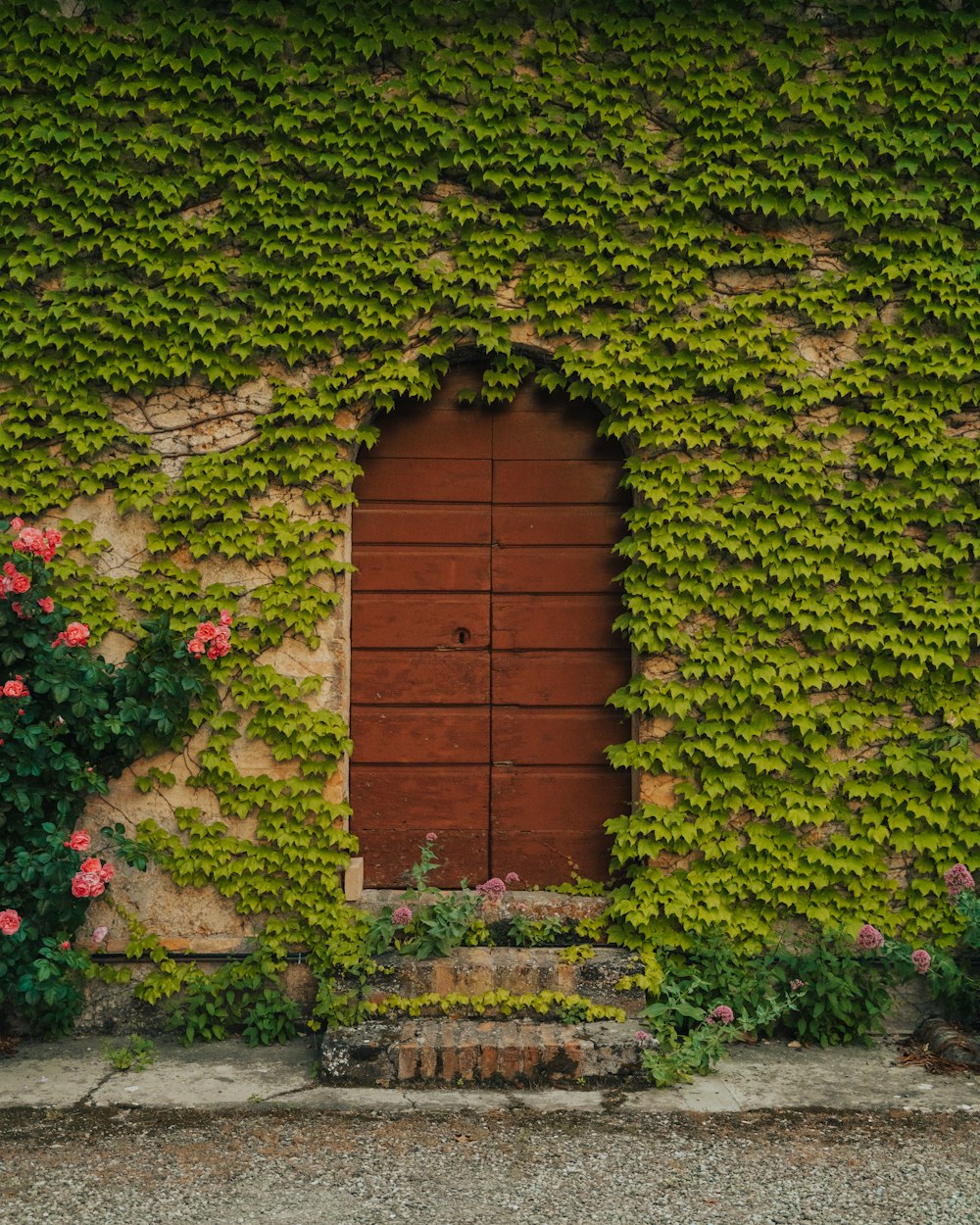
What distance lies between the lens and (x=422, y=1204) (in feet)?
10.4

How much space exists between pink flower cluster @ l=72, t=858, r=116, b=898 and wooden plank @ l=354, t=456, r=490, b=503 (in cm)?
198

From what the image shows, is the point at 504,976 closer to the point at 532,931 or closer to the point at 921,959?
the point at 532,931

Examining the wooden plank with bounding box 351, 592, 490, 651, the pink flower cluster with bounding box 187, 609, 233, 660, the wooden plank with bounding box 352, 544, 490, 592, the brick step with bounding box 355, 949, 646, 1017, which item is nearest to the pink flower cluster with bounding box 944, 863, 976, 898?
the brick step with bounding box 355, 949, 646, 1017

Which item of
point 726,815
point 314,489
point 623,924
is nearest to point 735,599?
point 726,815

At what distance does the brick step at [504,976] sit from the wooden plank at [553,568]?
1.65m

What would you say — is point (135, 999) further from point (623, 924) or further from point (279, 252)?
point (279, 252)

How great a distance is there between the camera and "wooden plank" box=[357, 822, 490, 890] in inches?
197

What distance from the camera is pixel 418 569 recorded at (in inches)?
200

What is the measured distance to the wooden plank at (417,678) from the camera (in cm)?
506

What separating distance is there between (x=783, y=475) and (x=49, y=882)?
356cm

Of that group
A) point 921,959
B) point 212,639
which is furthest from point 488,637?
point 921,959

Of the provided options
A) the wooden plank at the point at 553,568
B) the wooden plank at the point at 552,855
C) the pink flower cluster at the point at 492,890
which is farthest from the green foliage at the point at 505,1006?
the wooden plank at the point at 553,568

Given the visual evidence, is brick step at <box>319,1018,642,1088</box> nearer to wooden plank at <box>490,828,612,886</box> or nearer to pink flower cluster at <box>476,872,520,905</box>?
pink flower cluster at <box>476,872,520,905</box>

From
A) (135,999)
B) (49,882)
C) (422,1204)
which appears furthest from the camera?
(135,999)
